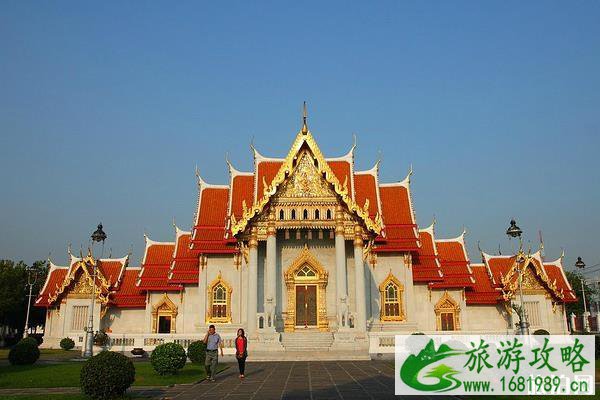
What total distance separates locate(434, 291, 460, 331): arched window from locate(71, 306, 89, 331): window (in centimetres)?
2045

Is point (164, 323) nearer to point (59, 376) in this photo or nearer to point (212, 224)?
point (212, 224)

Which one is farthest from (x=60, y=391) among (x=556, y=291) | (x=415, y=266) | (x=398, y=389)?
(x=556, y=291)

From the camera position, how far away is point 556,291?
31.5m

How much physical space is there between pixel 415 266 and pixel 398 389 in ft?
64.6

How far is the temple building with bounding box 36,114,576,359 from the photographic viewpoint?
26.3m

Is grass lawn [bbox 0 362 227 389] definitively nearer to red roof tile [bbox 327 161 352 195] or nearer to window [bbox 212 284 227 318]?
window [bbox 212 284 227 318]

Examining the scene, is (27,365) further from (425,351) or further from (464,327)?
(464,327)

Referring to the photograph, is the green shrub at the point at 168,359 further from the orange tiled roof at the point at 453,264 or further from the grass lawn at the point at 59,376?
the orange tiled roof at the point at 453,264

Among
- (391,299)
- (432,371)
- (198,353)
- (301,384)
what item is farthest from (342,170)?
(432,371)

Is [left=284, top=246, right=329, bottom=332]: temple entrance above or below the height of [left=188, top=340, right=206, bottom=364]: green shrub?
above

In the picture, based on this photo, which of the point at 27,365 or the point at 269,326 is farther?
the point at 269,326

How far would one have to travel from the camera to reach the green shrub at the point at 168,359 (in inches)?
597

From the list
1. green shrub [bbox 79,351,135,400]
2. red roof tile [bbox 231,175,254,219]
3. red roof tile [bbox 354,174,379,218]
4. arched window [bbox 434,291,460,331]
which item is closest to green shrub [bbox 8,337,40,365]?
green shrub [bbox 79,351,135,400]

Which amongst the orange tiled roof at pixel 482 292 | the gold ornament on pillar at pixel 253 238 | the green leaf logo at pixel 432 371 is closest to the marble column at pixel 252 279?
the gold ornament on pillar at pixel 253 238
